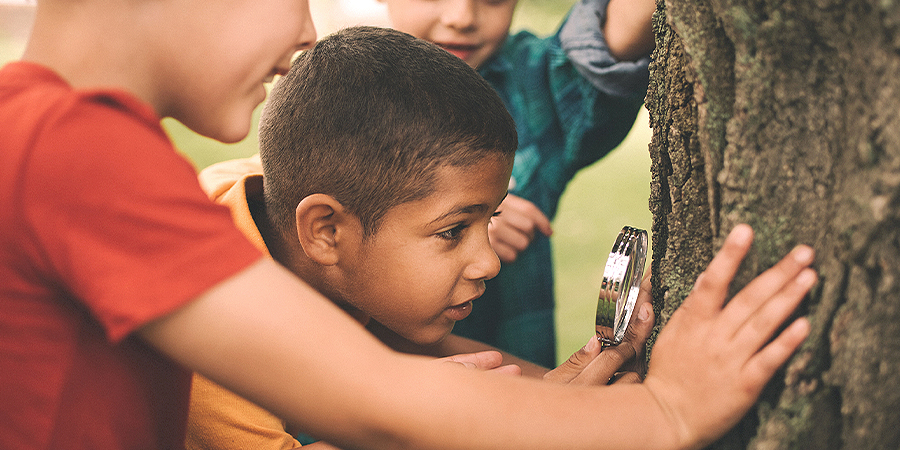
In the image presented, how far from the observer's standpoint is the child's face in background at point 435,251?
1279 millimetres

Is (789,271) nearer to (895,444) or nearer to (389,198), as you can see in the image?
(895,444)

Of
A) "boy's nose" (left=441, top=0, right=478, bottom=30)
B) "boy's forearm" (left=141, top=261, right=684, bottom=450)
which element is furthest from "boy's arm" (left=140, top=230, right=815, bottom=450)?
"boy's nose" (left=441, top=0, right=478, bottom=30)

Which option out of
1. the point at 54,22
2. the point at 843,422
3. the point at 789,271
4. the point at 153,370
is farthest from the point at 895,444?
the point at 54,22

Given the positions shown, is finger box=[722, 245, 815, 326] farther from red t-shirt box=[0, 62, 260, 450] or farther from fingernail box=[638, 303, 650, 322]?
red t-shirt box=[0, 62, 260, 450]

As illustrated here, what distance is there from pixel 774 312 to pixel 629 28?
105 centimetres

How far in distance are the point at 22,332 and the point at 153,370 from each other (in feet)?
0.63

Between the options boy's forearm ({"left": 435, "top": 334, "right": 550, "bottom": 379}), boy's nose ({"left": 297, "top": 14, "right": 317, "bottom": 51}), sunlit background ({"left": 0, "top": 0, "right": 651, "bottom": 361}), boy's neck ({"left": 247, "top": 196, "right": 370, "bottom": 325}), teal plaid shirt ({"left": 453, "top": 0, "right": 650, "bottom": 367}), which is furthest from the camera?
sunlit background ({"left": 0, "top": 0, "right": 651, "bottom": 361})

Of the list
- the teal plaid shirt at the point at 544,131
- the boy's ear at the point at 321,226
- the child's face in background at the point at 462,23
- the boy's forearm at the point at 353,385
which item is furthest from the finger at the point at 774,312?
the child's face in background at the point at 462,23

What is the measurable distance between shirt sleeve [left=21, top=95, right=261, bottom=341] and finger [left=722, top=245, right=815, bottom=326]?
1.92 feet

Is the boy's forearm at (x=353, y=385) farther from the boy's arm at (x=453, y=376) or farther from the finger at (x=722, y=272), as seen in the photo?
the finger at (x=722, y=272)

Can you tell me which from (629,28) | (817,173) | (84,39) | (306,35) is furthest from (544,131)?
(84,39)

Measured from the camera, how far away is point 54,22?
84cm

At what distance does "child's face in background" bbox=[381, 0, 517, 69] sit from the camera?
6.09 ft

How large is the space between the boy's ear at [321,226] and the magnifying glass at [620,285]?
509 mm
